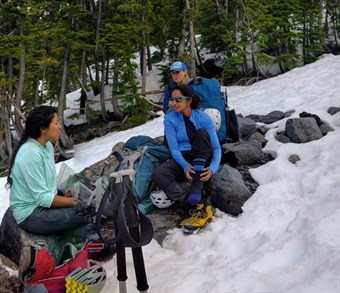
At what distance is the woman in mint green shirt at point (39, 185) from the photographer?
3.44m

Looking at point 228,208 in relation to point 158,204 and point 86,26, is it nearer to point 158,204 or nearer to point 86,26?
point 158,204

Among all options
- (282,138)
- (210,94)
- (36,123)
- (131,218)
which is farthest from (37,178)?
(282,138)

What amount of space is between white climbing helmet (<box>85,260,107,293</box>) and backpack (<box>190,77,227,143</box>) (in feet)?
A: 11.4

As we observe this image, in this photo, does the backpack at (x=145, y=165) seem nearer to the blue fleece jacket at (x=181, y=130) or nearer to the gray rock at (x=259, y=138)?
the blue fleece jacket at (x=181, y=130)

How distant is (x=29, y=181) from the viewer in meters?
3.41

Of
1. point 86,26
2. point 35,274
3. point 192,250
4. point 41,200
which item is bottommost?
point 192,250

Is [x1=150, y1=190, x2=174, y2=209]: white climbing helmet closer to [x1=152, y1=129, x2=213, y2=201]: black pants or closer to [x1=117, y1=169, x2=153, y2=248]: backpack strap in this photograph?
[x1=152, y1=129, x2=213, y2=201]: black pants

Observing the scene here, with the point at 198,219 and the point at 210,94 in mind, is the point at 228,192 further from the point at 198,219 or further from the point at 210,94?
the point at 210,94

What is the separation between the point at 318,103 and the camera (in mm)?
8141

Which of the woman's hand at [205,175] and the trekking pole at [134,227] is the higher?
the trekking pole at [134,227]

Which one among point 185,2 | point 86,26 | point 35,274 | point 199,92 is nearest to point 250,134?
point 199,92

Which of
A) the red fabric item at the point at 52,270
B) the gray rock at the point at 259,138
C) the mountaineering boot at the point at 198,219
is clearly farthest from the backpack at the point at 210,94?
the red fabric item at the point at 52,270

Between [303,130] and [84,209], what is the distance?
4478mm

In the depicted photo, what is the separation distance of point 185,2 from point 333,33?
1165 centimetres
